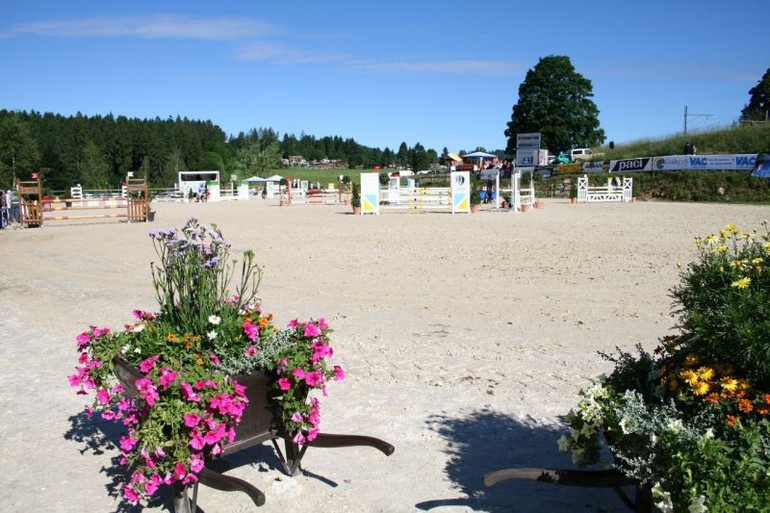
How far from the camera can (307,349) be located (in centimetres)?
356

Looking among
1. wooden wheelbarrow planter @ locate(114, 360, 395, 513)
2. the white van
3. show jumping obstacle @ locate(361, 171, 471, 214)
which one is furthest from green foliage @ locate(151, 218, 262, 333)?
the white van

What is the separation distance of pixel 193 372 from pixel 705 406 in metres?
2.26

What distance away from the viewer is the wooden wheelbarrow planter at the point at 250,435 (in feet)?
10.5

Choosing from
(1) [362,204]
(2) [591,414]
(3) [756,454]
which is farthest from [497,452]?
(1) [362,204]

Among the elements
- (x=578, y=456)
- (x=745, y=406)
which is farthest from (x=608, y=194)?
(x=745, y=406)

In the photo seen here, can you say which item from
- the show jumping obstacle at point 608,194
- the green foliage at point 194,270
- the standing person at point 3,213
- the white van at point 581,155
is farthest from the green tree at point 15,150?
the green foliage at point 194,270

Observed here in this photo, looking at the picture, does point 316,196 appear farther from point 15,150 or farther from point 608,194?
point 15,150

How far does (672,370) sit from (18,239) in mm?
20953

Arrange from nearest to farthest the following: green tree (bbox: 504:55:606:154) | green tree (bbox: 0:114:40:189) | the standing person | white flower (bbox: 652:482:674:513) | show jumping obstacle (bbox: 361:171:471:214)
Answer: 1. white flower (bbox: 652:482:674:513)
2. the standing person
3. show jumping obstacle (bbox: 361:171:471:214)
4. green tree (bbox: 504:55:606:154)
5. green tree (bbox: 0:114:40:189)

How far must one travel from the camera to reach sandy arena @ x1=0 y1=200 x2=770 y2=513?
374cm

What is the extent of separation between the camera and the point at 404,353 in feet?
21.1

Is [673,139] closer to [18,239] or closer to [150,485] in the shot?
[18,239]

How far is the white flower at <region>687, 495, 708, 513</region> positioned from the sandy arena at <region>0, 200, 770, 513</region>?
1264 millimetres

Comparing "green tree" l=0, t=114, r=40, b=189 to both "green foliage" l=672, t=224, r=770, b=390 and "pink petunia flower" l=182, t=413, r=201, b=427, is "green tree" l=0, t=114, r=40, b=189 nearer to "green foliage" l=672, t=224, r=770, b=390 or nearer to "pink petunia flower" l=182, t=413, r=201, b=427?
"pink petunia flower" l=182, t=413, r=201, b=427
